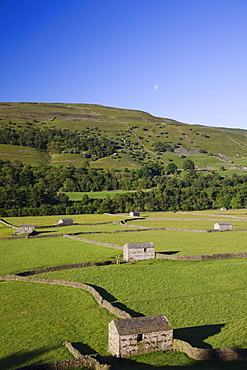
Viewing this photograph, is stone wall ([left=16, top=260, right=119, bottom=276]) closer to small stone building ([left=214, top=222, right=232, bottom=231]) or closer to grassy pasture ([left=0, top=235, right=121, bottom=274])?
grassy pasture ([left=0, top=235, right=121, bottom=274])

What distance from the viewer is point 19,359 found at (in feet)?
44.4

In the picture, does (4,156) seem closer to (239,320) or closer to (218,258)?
(218,258)

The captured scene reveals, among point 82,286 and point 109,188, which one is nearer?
point 82,286

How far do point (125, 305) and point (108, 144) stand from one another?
137 meters

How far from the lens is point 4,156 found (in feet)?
414

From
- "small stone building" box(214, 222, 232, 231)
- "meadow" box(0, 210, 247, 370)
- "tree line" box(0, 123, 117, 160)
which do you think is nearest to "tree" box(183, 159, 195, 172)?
"tree line" box(0, 123, 117, 160)

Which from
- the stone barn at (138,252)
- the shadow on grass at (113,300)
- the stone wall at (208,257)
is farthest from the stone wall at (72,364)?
the stone wall at (208,257)

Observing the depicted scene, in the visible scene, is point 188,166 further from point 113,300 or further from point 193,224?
point 113,300

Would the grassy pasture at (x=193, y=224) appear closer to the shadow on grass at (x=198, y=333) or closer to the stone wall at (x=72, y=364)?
the shadow on grass at (x=198, y=333)

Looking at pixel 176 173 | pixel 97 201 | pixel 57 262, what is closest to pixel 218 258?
pixel 57 262

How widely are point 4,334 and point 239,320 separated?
10.4 m

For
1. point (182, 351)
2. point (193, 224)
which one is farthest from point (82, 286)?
point (193, 224)

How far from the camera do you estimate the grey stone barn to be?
13109 mm

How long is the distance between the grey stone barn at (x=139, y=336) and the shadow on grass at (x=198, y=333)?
4.63 ft
